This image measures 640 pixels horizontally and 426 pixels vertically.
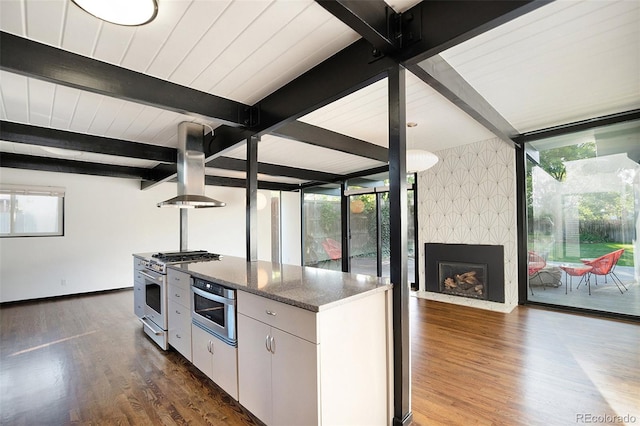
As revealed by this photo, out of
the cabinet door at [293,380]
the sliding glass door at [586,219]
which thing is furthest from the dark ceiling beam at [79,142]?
the sliding glass door at [586,219]

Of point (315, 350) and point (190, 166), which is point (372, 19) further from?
point (190, 166)

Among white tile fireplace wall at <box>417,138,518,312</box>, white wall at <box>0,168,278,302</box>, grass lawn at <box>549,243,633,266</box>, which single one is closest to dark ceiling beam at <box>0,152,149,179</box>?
white wall at <box>0,168,278,302</box>

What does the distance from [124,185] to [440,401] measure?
6.57 metres

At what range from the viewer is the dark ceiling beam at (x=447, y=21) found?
1315 mm

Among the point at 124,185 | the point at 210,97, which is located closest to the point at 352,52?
the point at 210,97

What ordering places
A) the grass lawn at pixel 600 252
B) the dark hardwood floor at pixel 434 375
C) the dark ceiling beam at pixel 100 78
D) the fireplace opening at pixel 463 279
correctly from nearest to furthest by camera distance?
the dark ceiling beam at pixel 100 78, the dark hardwood floor at pixel 434 375, the grass lawn at pixel 600 252, the fireplace opening at pixel 463 279

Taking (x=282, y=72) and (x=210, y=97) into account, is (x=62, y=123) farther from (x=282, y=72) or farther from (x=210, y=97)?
(x=282, y=72)

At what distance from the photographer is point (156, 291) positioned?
3.10 m

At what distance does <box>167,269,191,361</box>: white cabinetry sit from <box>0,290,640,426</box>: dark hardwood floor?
0.63 ft

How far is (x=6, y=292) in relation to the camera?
480 cm

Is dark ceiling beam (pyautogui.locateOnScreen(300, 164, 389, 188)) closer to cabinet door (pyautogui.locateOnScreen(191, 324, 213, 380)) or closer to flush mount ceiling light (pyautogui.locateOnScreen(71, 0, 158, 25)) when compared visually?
cabinet door (pyautogui.locateOnScreen(191, 324, 213, 380))

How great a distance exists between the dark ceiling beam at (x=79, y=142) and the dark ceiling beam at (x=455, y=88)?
11.7 feet

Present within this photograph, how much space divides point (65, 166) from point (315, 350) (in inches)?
226

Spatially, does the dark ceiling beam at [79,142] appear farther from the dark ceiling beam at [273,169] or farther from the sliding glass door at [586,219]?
the sliding glass door at [586,219]
